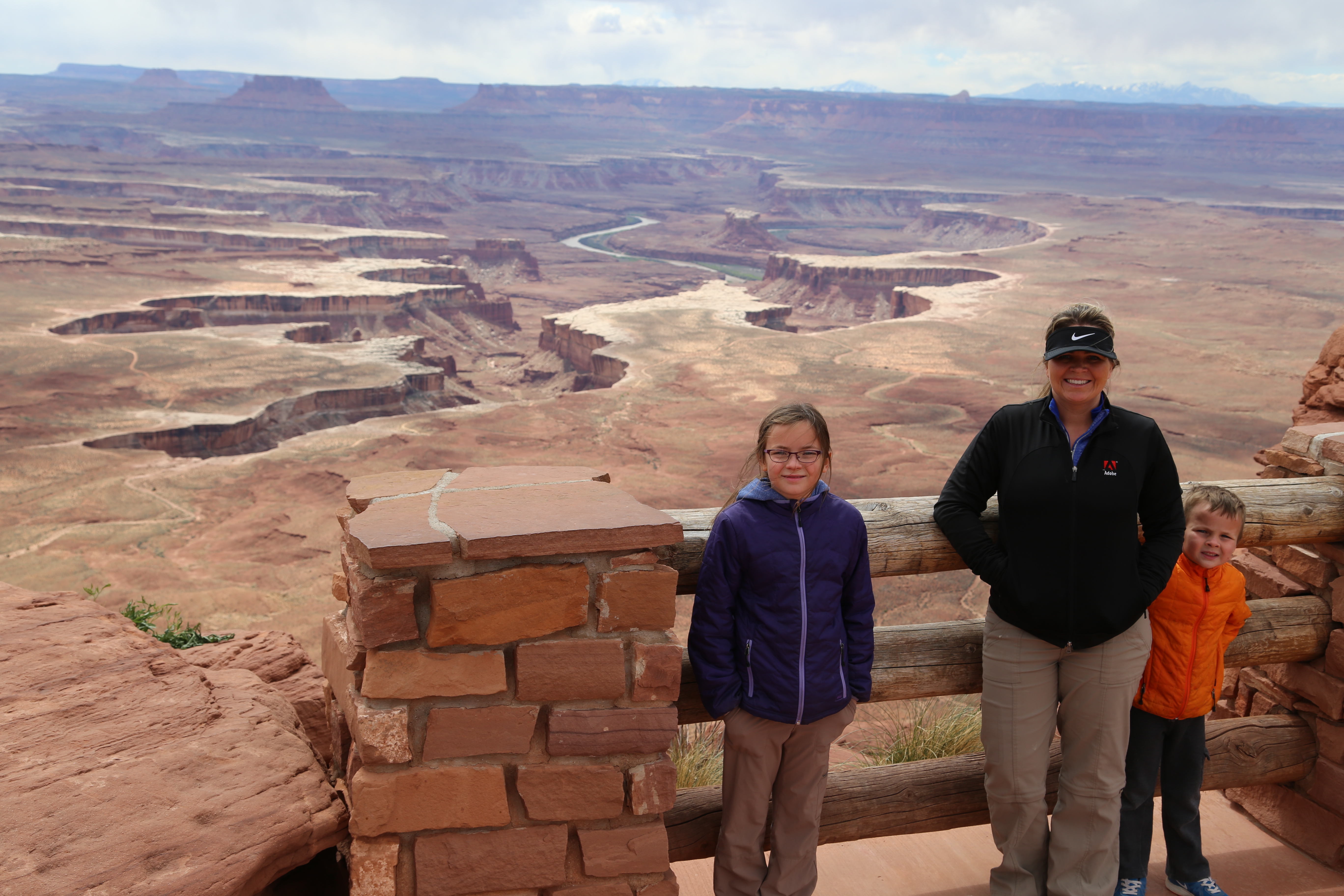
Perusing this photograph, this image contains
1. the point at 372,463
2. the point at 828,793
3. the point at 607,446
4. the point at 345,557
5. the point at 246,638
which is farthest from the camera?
the point at 607,446

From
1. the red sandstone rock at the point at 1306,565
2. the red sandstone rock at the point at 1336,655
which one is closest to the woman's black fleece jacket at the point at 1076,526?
the red sandstone rock at the point at 1306,565

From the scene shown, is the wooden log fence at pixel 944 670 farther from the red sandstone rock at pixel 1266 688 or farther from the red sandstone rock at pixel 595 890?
the red sandstone rock at pixel 595 890

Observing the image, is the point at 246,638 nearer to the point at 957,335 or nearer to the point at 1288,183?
the point at 957,335

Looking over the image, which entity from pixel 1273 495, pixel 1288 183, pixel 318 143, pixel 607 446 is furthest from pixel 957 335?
pixel 318 143

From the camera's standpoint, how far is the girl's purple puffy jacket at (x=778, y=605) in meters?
2.99

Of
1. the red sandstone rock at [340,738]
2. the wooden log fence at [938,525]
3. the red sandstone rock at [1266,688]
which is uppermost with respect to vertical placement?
the wooden log fence at [938,525]

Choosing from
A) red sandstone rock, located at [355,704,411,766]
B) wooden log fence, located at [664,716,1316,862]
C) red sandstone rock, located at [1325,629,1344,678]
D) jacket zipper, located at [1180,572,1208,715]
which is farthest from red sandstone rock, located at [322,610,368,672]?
red sandstone rock, located at [1325,629,1344,678]

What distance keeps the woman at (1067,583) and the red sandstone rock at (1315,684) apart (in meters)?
1.44

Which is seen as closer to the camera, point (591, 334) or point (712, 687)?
point (712, 687)

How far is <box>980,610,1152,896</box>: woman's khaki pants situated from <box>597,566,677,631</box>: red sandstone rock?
1.23 metres

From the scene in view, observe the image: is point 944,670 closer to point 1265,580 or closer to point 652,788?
point 652,788

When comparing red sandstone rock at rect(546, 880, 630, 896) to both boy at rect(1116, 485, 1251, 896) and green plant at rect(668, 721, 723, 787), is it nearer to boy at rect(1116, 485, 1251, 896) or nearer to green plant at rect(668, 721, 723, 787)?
green plant at rect(668, 721, 723, 787)

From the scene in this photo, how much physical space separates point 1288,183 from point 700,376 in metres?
105

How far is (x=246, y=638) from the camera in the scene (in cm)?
457
